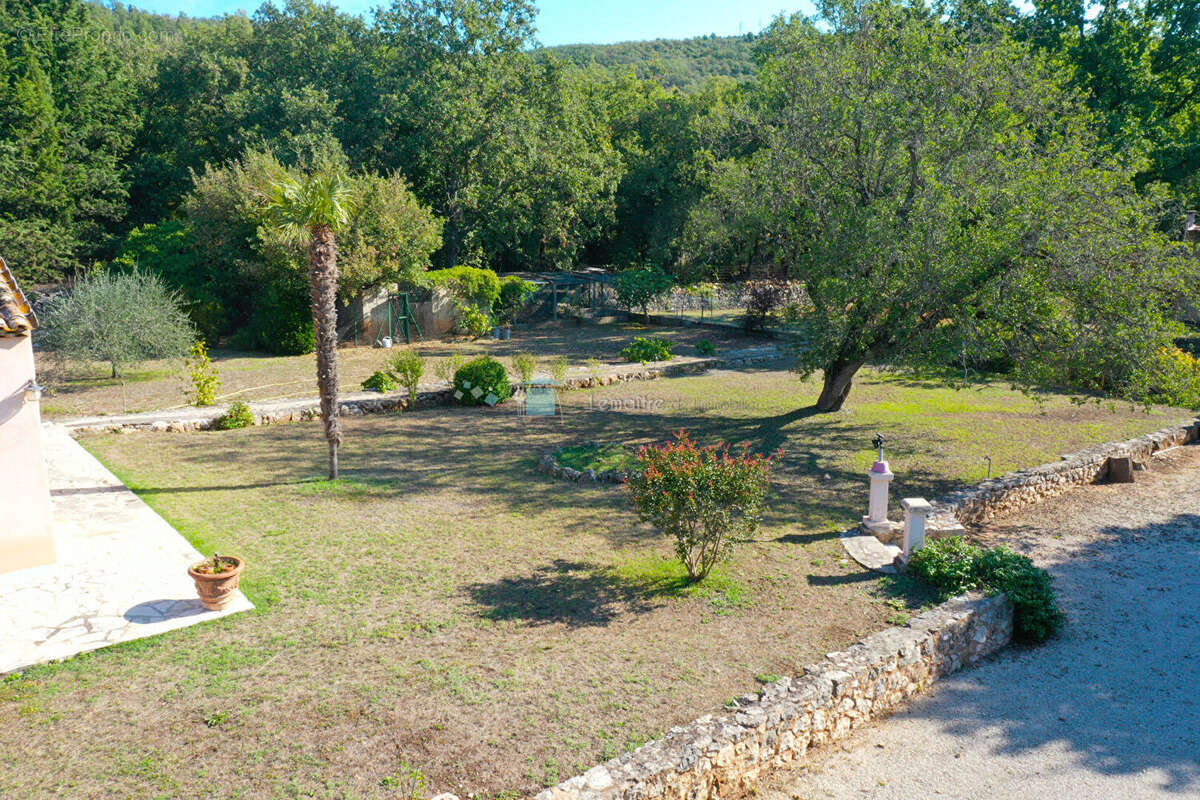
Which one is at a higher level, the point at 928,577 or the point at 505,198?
the point at 505,198

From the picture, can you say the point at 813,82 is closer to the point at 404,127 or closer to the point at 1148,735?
the point at 1148,735

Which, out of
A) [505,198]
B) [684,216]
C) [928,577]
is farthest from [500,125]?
[928,577]

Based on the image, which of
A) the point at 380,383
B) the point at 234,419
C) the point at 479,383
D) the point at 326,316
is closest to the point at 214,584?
the point at 326,316

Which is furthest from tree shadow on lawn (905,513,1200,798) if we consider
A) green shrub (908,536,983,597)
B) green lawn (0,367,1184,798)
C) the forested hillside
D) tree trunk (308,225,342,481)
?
the forested hillside

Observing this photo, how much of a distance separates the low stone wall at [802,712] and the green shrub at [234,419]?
41.3 ft

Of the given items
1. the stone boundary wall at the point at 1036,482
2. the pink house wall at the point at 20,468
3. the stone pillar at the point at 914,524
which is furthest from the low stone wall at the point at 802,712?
the pink house wall at the point at 20,468

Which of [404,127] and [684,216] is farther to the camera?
[684,216]

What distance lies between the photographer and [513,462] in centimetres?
1326

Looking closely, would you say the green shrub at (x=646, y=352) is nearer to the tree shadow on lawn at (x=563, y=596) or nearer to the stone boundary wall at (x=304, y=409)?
the stone boundary wall at (x=304, y=409)

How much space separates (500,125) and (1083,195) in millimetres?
24438

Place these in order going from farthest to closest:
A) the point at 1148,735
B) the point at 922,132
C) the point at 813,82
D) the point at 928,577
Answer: the point at 813,82 < the point at 922,132 < the point at 928,577 < the point at 1148,735

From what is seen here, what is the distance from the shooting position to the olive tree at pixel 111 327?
18406 millimetres

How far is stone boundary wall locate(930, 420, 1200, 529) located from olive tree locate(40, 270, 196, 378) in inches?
694

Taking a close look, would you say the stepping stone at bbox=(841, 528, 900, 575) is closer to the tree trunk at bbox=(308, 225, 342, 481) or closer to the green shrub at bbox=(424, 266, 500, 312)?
the tree trunk at bbox=(308, 225, 342, 481)
